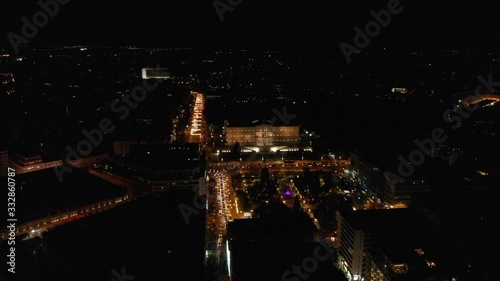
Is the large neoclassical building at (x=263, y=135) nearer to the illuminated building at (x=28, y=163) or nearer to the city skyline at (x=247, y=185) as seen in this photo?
the city skyline at (x=247, y=185)

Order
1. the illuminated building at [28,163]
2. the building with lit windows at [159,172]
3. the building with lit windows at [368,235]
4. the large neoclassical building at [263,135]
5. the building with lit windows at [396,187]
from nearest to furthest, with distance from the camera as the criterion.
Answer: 1. the building with lit windows at [368,235]
2. the building with lit windows at [396,187]
3. the building with lit windows at [159,172]
4. the illuminated building at [28,163]
5. the large neoclassical building at [263,135]

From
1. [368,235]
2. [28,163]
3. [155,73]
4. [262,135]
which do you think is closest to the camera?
[368,235]

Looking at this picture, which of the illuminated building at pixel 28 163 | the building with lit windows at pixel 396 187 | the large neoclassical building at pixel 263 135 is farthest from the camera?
the large neoclassical building at pixel 263 135

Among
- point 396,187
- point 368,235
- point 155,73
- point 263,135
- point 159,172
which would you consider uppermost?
point 155,73

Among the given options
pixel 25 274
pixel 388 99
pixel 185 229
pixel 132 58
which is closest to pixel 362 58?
pixel 388 99

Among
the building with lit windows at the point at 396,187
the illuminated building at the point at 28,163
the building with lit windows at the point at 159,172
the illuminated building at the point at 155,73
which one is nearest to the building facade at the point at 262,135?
the building with lit windows at the point at 159,172

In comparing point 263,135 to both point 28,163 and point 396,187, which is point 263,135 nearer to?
point 396,187

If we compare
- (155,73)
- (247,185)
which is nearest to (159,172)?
(247,185)

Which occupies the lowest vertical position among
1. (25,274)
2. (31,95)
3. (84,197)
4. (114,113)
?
(25,274)

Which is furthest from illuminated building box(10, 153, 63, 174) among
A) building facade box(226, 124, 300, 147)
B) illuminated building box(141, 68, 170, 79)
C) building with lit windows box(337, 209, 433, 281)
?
illuminated building box(141, 68, 170, 79)

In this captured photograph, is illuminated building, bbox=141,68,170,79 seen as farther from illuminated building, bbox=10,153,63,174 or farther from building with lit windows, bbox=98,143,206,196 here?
building with lit windows, bbox=98,143,206,196

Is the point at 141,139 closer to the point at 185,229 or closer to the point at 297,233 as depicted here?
the point at 185,229
